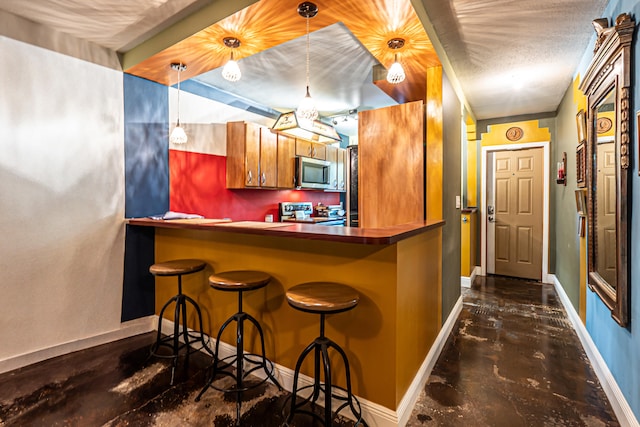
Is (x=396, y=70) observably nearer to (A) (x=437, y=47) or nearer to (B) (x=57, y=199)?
(A) (x=437, y=47)

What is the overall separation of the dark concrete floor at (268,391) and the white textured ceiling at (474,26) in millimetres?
2468

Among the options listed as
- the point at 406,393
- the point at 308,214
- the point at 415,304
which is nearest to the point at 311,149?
the point at 308,214

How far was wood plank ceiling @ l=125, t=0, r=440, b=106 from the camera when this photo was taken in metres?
1.78

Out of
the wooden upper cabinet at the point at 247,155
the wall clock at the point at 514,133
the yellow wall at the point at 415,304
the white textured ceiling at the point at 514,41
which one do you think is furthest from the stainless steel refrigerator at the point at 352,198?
the wall clock at the point at 514,133

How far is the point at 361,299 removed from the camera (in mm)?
1687

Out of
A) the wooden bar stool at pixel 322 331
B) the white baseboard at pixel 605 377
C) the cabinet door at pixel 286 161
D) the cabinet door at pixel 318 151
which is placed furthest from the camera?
the cabinet door at pixel 318 151

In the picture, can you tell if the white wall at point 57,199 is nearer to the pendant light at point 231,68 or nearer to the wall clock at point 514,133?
the pendant light at point 231,68

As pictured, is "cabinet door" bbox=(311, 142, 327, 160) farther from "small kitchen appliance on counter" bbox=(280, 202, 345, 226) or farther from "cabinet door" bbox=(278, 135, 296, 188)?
"small kitchen appliance on counter" bbox=(280, 202, 345, 226)

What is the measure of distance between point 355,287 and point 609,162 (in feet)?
5.79

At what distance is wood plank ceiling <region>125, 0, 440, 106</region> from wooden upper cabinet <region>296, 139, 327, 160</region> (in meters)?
1.93

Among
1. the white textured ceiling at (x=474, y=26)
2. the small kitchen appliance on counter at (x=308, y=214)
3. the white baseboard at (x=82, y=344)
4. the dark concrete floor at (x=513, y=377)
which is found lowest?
the dark concrete floor at (x=513, y=377)

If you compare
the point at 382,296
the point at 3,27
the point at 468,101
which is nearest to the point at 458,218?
the point at 468,101

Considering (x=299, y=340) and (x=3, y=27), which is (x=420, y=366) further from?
(x=3, y=27)

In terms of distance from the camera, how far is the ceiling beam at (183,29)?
1.93m
